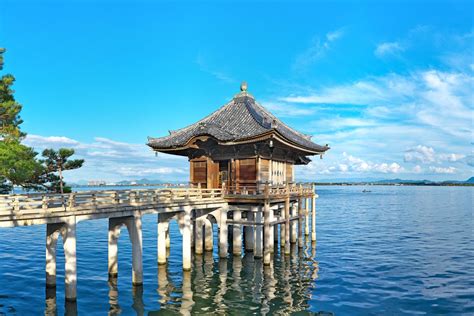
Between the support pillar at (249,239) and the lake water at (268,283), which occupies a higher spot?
the support pillar at (249,239)

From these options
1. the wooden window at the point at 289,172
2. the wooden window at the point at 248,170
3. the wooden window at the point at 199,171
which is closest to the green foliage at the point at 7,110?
the wooden window at the point at 199,171

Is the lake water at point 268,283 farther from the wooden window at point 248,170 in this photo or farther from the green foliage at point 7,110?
the green foliage at point 7,110

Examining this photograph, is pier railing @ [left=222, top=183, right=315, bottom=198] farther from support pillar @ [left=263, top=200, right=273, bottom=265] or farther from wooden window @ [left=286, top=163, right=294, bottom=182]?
wooden window @ [left=286, top=163, right=294, bottom=182]

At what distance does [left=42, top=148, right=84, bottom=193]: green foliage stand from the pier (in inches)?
469

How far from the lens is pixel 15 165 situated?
26.5 metres

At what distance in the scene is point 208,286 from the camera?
21891 millimetres

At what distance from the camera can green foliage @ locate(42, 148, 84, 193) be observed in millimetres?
32688

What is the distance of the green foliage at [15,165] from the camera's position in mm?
25938

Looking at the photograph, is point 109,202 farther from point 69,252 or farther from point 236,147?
point 236,147

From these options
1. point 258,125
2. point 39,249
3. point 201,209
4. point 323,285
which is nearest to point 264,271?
point 323,285

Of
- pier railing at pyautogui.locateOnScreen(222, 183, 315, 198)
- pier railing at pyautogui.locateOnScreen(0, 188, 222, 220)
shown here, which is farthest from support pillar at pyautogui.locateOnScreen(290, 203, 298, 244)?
pier railing at pyautogui.locateOnScreen(0, 188, 222, 220)

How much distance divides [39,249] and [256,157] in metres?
21.9

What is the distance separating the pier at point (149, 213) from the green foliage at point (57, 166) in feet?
39.1

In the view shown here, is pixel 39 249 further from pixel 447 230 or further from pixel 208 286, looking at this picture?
pixel 447 230
